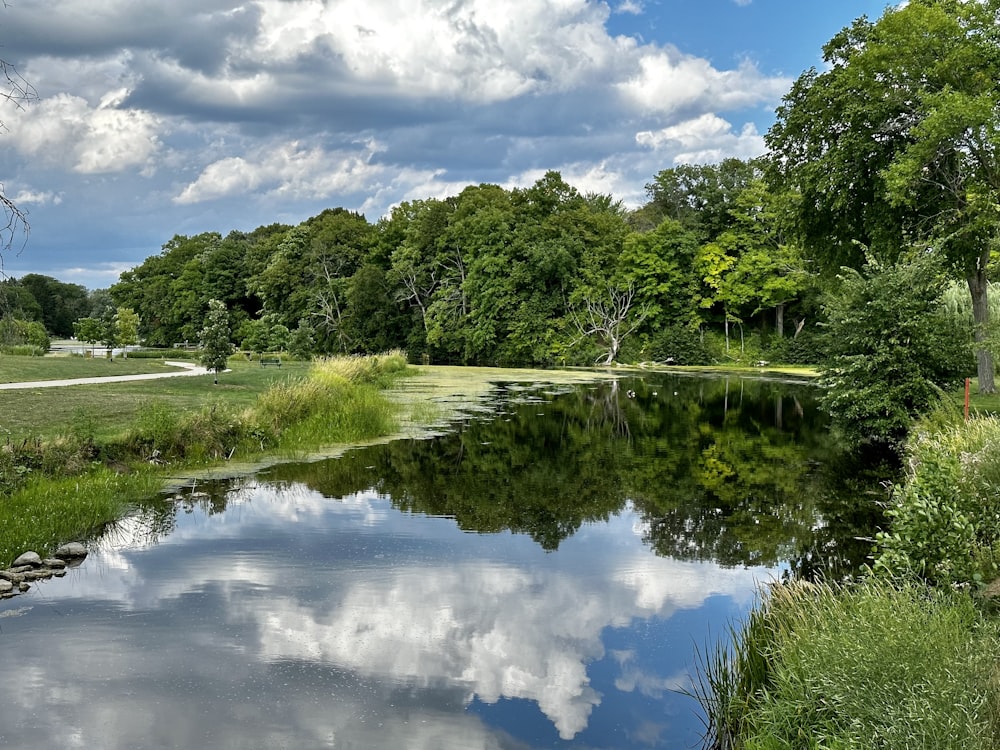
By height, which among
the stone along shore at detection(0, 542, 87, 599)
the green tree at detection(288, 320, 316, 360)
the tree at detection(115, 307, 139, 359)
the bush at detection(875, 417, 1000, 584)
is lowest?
the stone along shore at detection(0, 542, 87, 599)

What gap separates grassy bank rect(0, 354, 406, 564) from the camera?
403 inches

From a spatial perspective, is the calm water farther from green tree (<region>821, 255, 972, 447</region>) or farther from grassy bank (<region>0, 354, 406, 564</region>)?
green tree (<region>821, 255, 972, 447</region>)

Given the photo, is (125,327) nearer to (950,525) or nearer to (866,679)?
(950,525)

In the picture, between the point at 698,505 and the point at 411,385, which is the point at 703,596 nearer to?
the point at 698,505

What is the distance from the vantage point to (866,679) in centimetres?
425

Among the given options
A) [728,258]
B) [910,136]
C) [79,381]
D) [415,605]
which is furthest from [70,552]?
[728,258]

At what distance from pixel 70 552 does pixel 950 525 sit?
31.5 ft

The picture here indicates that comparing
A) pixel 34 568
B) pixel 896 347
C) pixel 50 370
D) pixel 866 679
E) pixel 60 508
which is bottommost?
pixel 34 568

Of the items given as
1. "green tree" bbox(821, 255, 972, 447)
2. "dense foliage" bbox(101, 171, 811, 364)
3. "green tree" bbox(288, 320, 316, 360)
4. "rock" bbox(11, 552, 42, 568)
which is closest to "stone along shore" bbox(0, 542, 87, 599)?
"rock" bbox(11, 552, 42, 568)

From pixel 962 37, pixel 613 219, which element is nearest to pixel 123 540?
pixel 962 37

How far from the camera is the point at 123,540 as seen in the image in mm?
10523

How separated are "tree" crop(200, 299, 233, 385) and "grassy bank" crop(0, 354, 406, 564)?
1174 mm

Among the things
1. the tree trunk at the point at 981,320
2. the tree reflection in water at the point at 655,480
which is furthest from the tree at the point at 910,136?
the tree reflection in water at the point at 655,480

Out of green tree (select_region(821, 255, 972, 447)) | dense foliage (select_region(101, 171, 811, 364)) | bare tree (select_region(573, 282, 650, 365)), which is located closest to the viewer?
green tree (select_region(821, 255, 972, 447))
